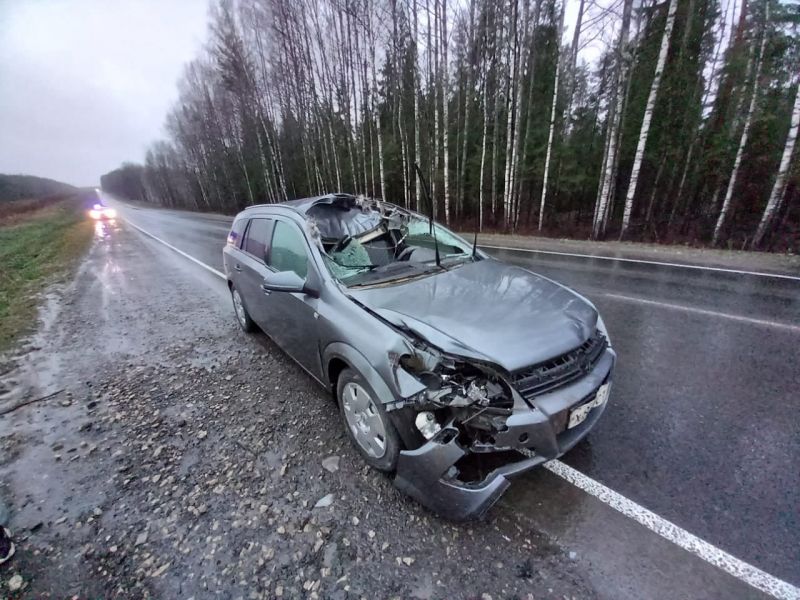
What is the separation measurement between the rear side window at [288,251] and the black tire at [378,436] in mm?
1065

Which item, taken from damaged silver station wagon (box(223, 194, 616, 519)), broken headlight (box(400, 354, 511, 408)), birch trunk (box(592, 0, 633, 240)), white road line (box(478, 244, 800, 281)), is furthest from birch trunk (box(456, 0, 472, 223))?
broken headlight (box(400, 354, 511, 408))

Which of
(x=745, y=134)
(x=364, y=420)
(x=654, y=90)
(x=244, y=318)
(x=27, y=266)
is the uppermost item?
(x=654, y=90)

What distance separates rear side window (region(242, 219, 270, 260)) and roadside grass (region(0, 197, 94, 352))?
12.5 ft

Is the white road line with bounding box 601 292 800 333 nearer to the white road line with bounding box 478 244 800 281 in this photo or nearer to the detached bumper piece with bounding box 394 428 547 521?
the white road line with bounding box 478 244 800 281

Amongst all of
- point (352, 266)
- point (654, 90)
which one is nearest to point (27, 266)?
point (352, 266)

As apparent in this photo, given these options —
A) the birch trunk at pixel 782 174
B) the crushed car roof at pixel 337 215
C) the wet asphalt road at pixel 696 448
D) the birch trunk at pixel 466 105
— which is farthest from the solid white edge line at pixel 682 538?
the birch trunk at pixel 466 105

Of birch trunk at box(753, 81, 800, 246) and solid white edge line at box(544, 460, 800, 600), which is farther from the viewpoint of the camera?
birch trunk at box(753, 81, 800, 246)

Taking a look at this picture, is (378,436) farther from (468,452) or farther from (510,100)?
(510,100)

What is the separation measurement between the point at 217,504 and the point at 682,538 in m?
2.68

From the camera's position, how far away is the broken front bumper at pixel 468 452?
1.73m

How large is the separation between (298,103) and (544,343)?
2480 cm

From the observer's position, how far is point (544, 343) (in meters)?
2.02

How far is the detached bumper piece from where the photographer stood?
172 centimetres

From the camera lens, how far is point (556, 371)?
1977 millimetres
